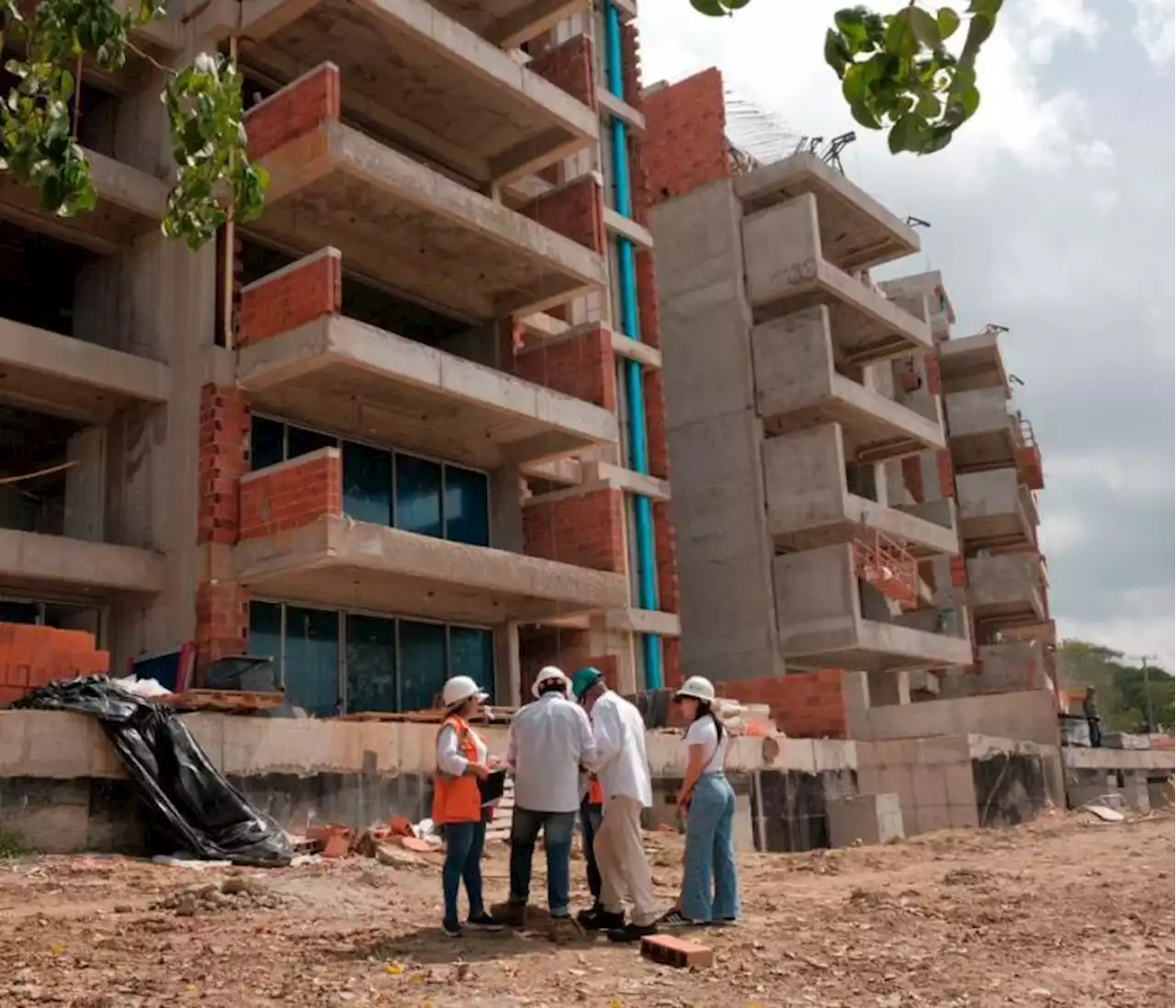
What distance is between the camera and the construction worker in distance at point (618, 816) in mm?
7082

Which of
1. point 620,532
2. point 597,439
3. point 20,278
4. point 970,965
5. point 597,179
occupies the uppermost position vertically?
point 597,179

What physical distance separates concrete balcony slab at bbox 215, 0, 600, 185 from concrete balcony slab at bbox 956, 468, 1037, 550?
21546mm

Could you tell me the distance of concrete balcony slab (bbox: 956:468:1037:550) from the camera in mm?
37125

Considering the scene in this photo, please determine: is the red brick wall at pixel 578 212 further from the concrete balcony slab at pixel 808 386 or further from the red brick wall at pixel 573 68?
the concrete balcony slab at pixel 808 386

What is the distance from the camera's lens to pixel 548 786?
709 cm

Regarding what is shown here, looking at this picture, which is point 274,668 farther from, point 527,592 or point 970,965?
point 970,965

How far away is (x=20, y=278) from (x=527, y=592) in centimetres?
803

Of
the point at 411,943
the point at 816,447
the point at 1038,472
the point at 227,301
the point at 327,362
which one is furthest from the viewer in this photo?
the point at 1038,472

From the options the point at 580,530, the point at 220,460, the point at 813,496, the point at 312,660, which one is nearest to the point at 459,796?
the point at 220,460

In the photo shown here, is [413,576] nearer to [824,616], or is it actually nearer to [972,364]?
[824,616]

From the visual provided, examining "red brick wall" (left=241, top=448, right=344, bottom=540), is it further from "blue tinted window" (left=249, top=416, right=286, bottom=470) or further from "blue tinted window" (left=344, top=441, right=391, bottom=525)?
"blue tinted window" (left=344, top=441, right=391, bottom=525)

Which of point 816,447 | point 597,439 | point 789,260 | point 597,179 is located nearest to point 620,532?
point 597,439

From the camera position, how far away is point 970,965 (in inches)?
248

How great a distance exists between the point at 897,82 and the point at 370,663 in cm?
1533
